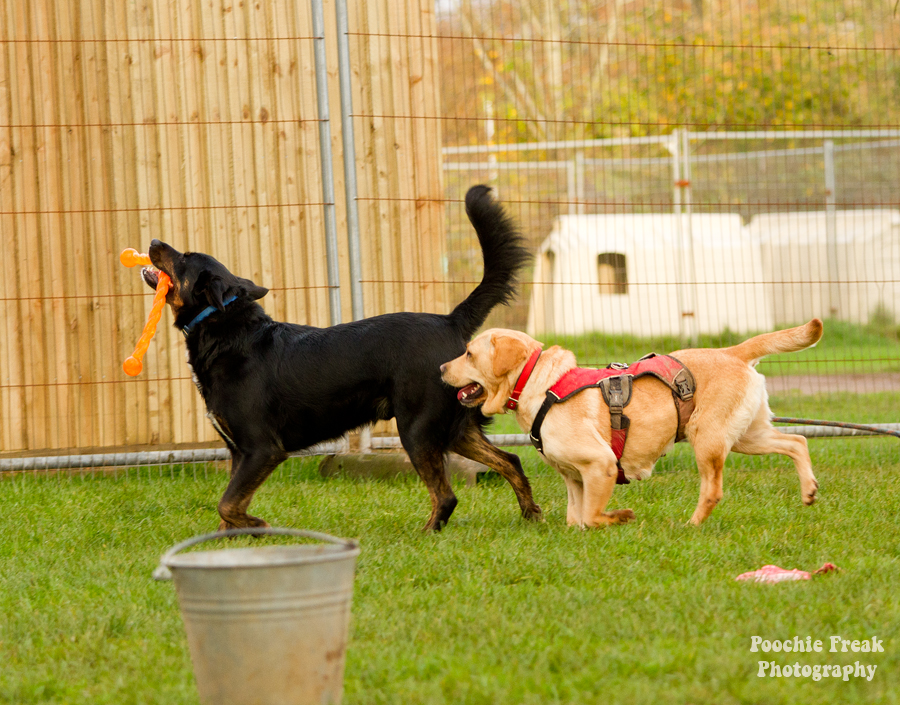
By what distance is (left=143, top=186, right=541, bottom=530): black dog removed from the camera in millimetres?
4801

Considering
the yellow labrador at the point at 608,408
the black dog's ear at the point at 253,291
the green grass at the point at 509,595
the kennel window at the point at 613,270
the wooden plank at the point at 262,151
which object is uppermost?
the wooden plank at the point at 262,151

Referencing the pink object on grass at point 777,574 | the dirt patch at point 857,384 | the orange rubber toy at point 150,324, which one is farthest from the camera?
the dirt patch at point 857,384

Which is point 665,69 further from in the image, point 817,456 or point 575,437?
point 575,437

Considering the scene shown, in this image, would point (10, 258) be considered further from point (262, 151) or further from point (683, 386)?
point (683, 386)

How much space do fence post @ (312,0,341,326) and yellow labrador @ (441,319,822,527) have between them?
2.21 meters

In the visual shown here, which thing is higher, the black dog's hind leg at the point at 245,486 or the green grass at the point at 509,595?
the black dog's hind leg at the point at 245,486

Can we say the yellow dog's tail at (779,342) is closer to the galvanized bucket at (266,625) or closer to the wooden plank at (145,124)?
the galvanized bucket at (266,625)

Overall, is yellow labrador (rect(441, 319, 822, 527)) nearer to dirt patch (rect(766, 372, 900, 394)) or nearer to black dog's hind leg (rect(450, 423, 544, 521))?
black dog's hind leg (rect(450, 423, 544, 521))

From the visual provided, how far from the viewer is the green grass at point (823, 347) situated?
24.5 ft

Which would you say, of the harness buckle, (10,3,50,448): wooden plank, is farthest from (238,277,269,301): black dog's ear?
(10,3,50,448): wooden plank

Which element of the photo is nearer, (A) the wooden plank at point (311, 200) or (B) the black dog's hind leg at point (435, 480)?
(B) the black dog's hind leg at point (435, 480)

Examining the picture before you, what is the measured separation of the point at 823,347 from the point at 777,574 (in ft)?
20.9

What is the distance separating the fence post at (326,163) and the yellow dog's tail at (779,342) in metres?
3.03

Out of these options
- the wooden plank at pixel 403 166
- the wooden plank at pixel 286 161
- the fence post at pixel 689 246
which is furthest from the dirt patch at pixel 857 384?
the wooden plank at pixel 286 161
